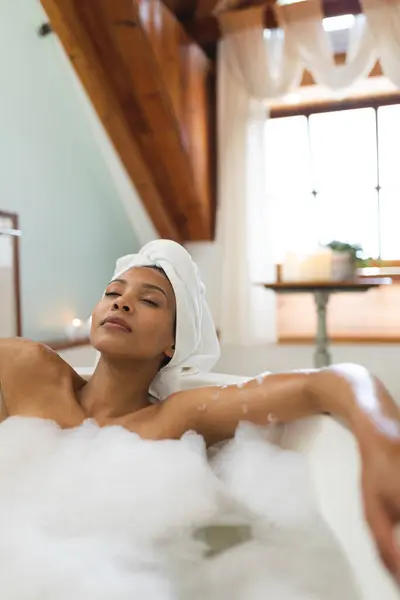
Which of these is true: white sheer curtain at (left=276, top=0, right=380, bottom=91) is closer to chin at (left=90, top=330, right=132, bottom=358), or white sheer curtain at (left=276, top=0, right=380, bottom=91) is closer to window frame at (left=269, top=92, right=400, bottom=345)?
window frame at (left=269, top=92, right=400, bottom=345)

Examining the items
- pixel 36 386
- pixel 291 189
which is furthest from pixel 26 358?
pixel 291 189

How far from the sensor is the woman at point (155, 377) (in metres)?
1.19

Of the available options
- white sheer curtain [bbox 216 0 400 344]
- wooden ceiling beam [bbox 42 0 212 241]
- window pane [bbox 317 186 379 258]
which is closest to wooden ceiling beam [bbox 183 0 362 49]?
white sheer curtain [bbox 216 0 400 344]

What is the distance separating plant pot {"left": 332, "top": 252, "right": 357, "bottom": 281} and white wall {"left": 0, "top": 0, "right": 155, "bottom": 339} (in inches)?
47.1

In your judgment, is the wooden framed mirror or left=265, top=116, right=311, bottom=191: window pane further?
left=265, top=116, right=311, bottom=191: window pane

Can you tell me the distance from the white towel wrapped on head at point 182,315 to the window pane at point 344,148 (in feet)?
7.49

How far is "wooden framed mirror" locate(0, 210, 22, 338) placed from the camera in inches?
95.4

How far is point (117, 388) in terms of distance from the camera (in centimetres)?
137

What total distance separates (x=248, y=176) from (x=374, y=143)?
78cm

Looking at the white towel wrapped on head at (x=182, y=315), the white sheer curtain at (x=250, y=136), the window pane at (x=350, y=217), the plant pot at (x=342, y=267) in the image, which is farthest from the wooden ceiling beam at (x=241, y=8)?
the white towel wrapped on head at (x=182, y=315)

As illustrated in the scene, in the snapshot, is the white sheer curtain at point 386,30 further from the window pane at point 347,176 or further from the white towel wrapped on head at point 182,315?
the white towel wrapped on head at point 182,315

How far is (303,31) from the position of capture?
2.96m

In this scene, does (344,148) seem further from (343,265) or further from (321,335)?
(321,335)

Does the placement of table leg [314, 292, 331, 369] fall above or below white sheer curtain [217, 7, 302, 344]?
below
